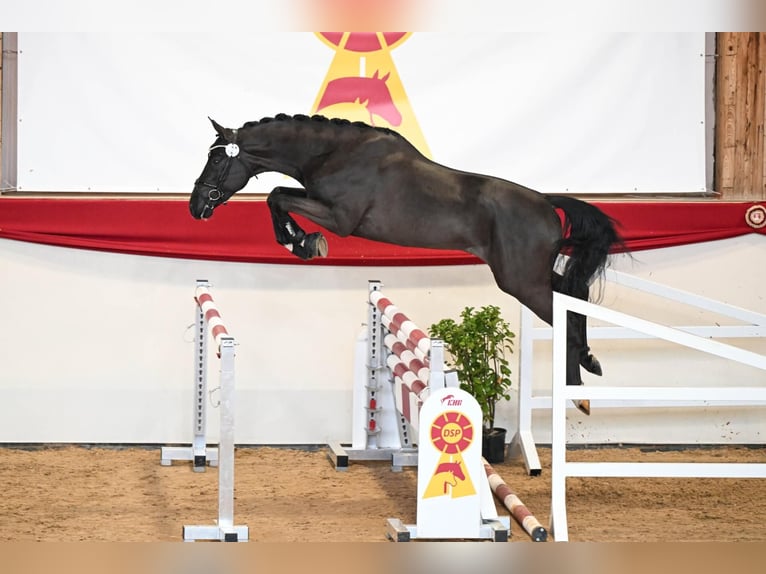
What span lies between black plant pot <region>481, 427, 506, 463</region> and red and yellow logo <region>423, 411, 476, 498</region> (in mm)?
1318

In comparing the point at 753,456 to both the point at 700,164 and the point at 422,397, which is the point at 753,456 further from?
the point at 422,397

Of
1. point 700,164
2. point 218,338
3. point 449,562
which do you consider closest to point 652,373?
point 700,164

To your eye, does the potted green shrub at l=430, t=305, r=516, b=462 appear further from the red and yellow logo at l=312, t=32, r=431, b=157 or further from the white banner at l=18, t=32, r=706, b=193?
the red and yellow logo at l=312, t=32, r=431, b=157

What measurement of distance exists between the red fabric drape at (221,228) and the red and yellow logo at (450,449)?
160 cm

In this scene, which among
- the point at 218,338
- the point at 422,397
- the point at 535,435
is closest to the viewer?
the point at 218,338

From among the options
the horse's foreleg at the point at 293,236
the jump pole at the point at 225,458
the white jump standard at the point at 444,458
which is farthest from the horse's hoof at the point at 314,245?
the white jump standard at the point at 444,458

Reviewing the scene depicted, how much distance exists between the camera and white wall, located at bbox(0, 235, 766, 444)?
4488 millimetres

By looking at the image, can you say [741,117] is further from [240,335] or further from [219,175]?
[219,175]

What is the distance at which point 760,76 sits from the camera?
462cm

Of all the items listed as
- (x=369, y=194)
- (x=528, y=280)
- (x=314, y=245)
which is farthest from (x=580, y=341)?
(x=314, y=245)

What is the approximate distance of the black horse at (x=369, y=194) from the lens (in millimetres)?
2734

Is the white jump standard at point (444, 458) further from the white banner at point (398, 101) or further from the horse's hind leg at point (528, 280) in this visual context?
the white banner at point (398, 101)

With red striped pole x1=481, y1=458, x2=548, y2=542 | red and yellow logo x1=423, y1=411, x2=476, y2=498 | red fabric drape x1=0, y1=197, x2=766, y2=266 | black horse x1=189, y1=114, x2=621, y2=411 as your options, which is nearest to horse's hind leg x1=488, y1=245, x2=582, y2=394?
black horse x1=189, y1=114, x2=621, y2=411
